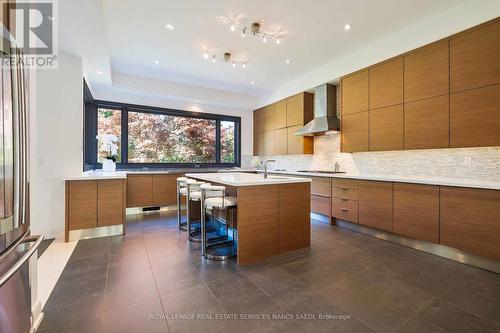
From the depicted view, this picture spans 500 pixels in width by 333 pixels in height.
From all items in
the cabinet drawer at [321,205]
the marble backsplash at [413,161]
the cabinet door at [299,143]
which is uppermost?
the cabinet door at [299,143]

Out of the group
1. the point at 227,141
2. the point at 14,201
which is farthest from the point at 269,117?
the point at 14,201

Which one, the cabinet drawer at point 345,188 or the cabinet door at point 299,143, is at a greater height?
the cabinet door at point 299,143

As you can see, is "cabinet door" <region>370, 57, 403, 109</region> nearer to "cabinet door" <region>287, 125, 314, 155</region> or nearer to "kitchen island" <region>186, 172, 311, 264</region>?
"cabinet door" <region>287, 125, 314, 155</region>

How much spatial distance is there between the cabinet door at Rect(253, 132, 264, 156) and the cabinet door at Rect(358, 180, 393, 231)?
3.40m

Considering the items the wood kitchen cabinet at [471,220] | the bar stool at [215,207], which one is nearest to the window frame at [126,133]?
the bar stool at [215,207]

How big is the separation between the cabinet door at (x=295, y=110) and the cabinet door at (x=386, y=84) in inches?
64.2

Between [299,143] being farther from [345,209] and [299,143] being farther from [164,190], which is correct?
[164,190]

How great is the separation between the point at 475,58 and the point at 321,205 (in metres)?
2.79

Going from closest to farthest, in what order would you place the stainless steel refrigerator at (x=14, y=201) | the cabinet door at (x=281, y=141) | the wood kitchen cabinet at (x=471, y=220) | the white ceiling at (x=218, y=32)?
the stainless steel refrigerator at (x=14, y=201)
the wood kitchen cabinet at (x=471, y=220)
the white ceiling at (x=218, y=32)
the cabinet door at (x=281, y=141)

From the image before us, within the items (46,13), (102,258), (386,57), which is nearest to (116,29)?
(46,13)

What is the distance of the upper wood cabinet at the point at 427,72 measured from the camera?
280 centimetres

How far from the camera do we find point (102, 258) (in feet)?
8.35

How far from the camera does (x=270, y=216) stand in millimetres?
2586

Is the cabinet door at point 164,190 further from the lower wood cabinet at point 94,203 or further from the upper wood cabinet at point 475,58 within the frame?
the upper wood cabinet at point 475,58
